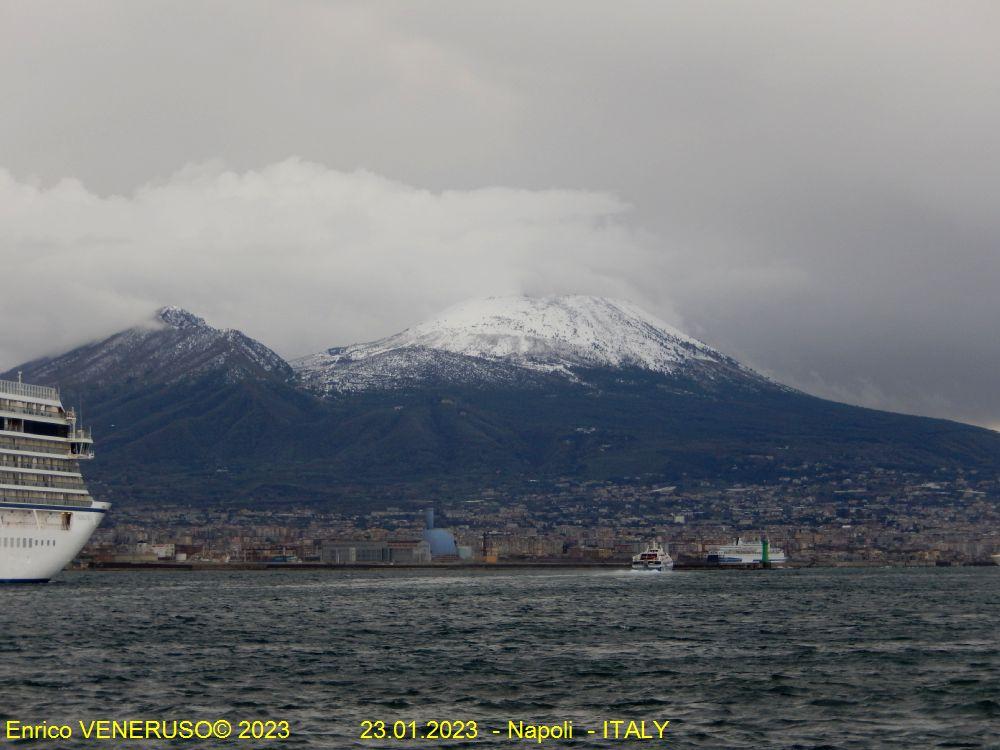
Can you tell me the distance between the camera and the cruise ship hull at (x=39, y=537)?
414ft

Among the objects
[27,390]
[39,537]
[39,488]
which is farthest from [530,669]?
[27,390]

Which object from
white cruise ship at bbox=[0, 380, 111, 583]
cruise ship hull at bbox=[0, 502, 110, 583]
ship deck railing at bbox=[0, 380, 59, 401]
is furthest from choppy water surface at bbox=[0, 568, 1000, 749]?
ship deck railing at bbox=[0, 380, 59, 401]

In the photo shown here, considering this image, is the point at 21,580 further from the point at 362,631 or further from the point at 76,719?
the point at 76,719

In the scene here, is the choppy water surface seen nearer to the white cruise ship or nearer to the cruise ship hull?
the cruise ship hull

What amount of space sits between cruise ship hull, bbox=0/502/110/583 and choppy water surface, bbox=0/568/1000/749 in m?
15.4

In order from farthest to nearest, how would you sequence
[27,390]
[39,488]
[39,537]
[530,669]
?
[27,390] < [39,488] < [39,537] < [530,669]

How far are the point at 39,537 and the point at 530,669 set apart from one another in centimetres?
7879

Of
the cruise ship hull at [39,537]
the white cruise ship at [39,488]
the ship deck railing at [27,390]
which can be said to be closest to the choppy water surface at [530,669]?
the cruise ship hull at [39,537]

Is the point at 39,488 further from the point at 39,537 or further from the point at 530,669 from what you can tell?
the point at 530,669

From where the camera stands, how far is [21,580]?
129250mm

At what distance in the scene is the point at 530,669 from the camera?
62.4 m

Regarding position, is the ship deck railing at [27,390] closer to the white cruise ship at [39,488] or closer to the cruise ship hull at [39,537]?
the white cruise ship at [39,488]

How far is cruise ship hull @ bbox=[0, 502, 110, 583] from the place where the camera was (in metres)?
126

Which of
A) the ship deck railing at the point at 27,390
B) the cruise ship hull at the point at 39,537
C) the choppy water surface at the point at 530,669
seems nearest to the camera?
the choppy water surface at the point at 530,669
